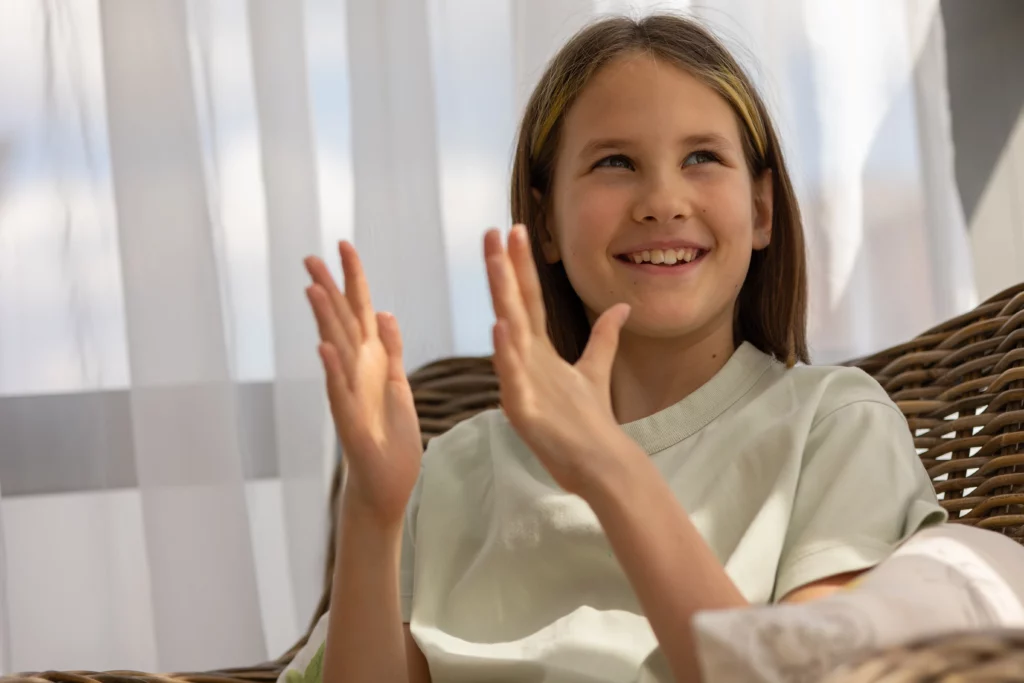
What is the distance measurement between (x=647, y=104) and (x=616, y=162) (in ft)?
0.19

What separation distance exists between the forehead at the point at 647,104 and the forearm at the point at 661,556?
0.35m

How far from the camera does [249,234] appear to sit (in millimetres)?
1704

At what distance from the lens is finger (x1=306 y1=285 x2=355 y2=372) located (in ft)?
2.75

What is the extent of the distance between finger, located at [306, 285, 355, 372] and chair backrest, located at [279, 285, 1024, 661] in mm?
491

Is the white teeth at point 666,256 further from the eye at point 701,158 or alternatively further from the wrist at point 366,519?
the wrist at point 366,519

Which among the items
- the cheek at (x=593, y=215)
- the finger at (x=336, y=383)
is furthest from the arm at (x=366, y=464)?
the cheek at (x=593, y=215)

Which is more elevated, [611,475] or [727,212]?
[727,212]

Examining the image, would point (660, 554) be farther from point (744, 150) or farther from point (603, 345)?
point (744, 150)

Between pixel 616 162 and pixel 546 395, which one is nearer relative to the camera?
pixel 546 395

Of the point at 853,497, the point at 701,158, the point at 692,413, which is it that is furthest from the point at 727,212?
the point at 853,497

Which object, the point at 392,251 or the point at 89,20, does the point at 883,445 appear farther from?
the point at 89,20

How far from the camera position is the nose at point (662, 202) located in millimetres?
983

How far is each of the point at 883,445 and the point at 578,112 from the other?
1.34 feet

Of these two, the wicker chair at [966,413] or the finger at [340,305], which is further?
the wicker chair at [966,413]
